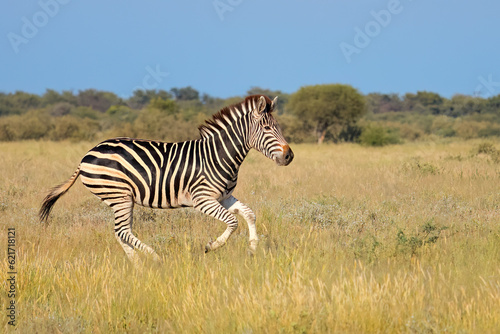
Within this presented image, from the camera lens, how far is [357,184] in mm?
11492

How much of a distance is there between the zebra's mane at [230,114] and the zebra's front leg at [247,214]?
32.6 inches

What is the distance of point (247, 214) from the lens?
594cm

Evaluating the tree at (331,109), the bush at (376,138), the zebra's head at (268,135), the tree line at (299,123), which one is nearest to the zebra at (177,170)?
the zebra's head at (268,135)

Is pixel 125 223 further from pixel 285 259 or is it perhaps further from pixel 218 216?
pixel 285 259

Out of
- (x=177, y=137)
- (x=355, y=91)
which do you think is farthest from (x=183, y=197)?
(x=355, y=91)

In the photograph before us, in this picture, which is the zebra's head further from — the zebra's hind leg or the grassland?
the zebra's hind leg

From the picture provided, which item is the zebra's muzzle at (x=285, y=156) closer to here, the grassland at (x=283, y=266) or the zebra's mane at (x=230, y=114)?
the zebra's mane at (x=230, y=114)

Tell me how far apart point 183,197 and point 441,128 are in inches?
1752

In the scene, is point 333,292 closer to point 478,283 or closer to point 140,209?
point 478,283

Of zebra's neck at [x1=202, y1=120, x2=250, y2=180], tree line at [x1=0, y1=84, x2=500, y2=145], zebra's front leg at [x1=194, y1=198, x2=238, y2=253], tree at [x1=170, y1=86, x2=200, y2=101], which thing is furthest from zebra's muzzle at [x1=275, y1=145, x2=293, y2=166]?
tree at [x1=170, y1=86, x2=200, y2=101]

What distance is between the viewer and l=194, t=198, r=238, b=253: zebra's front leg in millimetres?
5699

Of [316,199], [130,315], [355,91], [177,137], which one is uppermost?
[355,91]

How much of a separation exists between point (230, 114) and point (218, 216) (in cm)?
122

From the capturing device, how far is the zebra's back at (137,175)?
19.7ft
